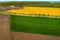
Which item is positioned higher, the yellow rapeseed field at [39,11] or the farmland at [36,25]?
the yellow rapeseed field at [39,11]

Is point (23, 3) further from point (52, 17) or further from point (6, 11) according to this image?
point (52, 17)

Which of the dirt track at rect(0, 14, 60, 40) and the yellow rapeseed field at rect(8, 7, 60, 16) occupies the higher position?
the yellow rapeseed field at rect(8, 7, 60, 16)

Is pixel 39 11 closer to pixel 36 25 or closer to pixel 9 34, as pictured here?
pixel 36 25

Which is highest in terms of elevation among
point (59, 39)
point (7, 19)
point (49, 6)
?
point (49, 6)

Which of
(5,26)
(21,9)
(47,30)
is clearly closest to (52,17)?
(47,30)

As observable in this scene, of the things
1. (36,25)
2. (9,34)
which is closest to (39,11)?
(36,25)

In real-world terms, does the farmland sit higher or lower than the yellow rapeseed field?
lower

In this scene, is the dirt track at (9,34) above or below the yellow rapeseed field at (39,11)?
below

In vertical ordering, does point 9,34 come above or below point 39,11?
below
